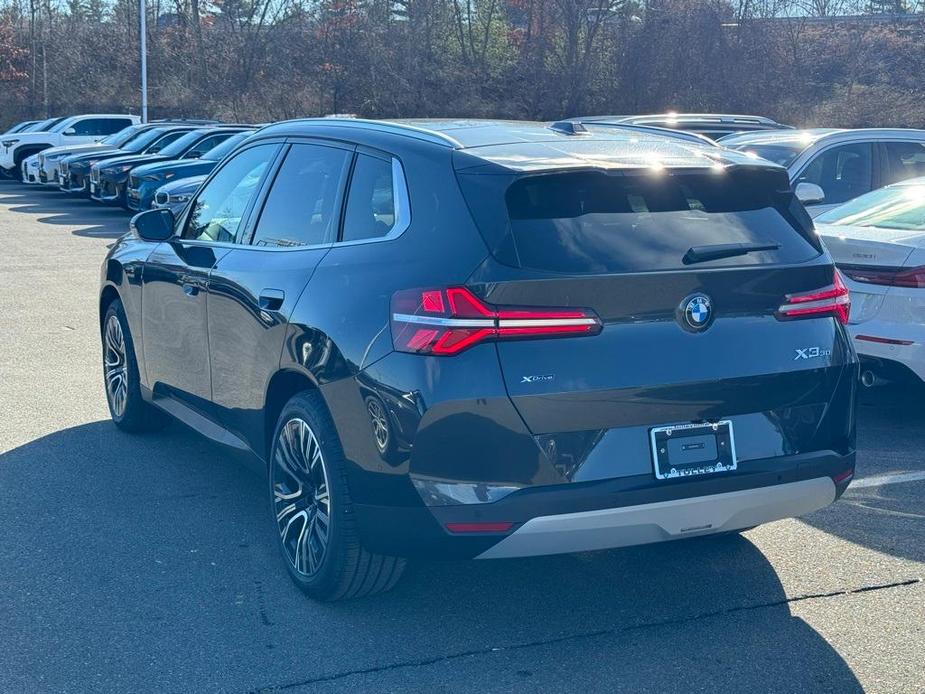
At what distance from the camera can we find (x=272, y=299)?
16.0ft

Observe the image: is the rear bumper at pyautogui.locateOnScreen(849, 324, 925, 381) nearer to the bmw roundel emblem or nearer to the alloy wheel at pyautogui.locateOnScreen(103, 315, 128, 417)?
the bmw roundel emblem

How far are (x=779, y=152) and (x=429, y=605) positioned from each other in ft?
24.0

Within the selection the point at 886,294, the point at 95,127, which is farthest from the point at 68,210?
the point at 886,294

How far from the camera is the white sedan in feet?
22.8

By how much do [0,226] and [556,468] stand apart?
18826 mm

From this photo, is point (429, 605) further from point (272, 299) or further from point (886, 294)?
point (886, 294)

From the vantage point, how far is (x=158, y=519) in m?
5.65

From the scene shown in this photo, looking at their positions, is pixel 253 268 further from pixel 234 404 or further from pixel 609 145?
pixel 609 145

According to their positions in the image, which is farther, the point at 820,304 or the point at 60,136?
the point at 60,136

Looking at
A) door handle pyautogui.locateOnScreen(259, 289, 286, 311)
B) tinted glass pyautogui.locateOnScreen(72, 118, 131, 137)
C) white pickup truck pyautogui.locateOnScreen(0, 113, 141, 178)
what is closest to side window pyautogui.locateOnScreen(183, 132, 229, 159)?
white pickup truck pyautogui.locateOnScreen(0, 113, 141, 178)

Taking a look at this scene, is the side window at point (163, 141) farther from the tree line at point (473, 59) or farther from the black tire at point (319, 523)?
the black tire at point (319, 523)

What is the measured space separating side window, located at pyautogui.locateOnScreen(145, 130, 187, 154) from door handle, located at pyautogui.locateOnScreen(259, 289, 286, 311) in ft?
66.2

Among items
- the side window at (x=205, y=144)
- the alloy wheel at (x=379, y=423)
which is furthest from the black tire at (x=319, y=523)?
the side window at (x=205, y=144)

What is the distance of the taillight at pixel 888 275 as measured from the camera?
695 centimetres
